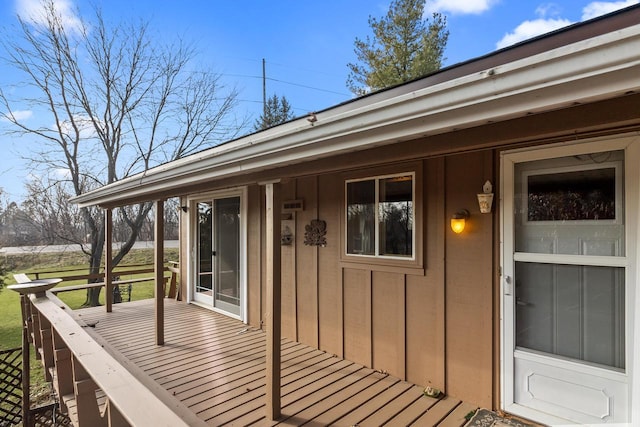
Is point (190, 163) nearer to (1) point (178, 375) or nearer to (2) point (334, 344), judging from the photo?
(1) point (178, 375)

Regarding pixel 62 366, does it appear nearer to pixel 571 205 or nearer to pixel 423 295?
pixel 423 295

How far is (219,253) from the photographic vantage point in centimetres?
568

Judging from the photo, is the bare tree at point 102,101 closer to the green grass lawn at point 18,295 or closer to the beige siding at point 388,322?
the green grass lawn at point 18,295

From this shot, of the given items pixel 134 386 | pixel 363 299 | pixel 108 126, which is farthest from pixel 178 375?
pixel 108 126

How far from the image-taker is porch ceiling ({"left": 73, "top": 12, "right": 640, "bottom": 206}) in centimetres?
99

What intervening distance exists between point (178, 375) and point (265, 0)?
15190mm

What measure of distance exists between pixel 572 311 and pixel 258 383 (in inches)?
98.5

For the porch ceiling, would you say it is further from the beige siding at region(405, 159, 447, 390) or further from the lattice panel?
the lattice panel

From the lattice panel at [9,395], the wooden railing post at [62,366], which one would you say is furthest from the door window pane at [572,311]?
the lattice panel at [9,395]

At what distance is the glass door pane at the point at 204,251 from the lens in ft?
19.5

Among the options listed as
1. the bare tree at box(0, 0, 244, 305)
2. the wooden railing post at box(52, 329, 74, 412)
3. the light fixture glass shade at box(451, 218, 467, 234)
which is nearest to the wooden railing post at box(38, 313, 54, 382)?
the wooden railing post at box(52, 329, 74, 412)

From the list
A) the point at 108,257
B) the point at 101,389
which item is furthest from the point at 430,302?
the point at 108,257

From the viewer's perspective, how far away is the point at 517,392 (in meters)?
2.44

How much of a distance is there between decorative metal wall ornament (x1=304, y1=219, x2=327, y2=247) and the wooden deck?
122 cm
